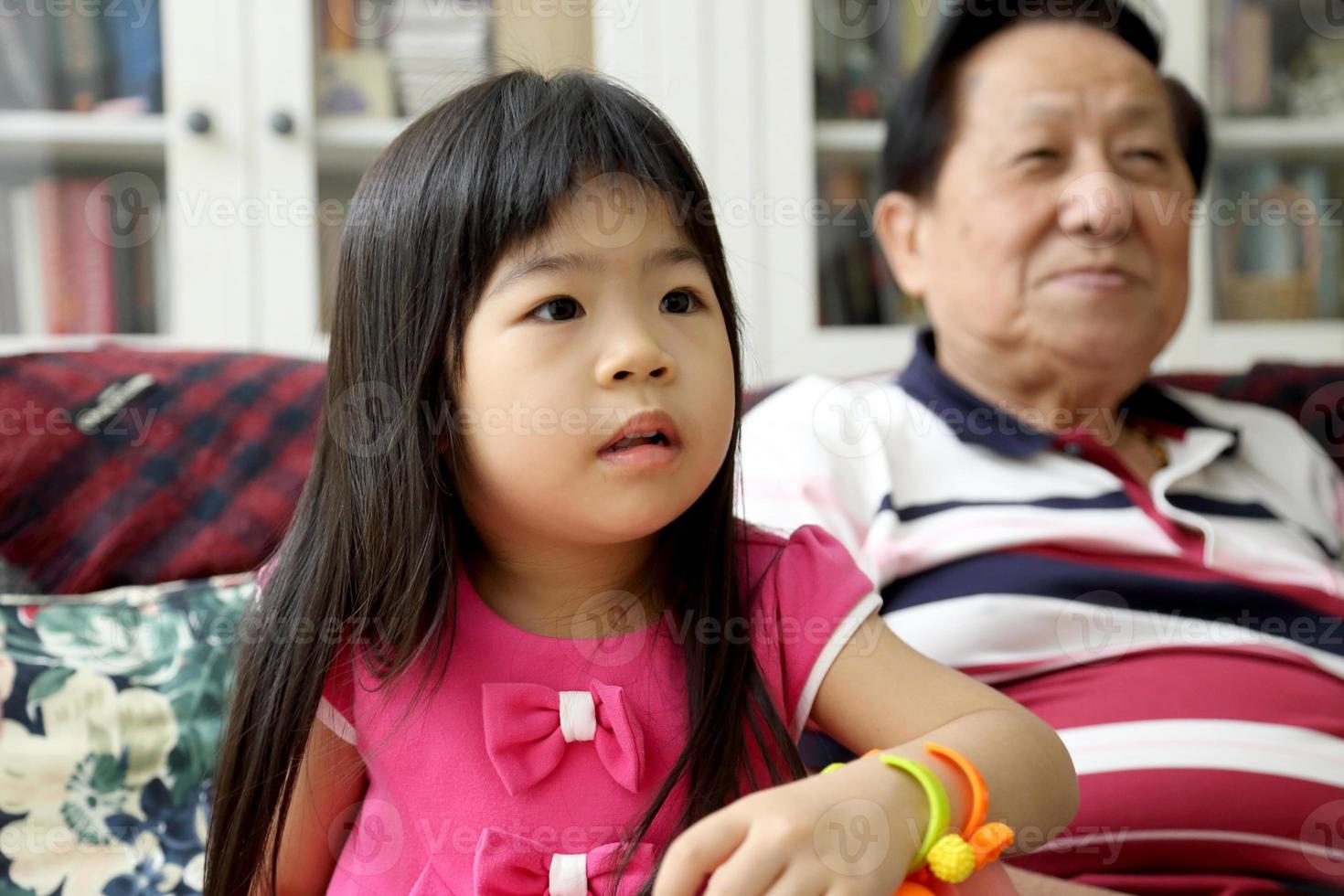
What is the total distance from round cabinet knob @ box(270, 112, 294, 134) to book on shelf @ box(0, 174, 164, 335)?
270 mm

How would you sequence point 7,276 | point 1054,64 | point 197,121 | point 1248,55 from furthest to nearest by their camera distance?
1. point 1248,55
2. point 7,276
3. point 197,121
4. point 1054,64

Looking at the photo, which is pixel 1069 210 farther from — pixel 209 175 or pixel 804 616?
pixel 209 175

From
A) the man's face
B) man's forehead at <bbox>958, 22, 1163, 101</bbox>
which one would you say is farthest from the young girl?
man's forehead at <bbox>958, 22, 1163, 101</bbox>

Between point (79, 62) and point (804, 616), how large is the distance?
1.74 metres

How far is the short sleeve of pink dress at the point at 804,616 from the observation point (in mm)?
797

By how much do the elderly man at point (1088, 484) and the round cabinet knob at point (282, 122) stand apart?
980 millimetres

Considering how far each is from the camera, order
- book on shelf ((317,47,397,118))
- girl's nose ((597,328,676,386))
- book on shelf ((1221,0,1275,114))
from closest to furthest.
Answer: girl's nose ((597,328,676,386)), book on shelf ((317,47,397,118)), book on shelf ((1221,0,1275,114))

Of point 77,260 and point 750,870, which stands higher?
point 77,260

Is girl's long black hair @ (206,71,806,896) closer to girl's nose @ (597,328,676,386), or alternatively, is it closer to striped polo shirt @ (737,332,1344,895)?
girl's nose @ (597,328,676,386)

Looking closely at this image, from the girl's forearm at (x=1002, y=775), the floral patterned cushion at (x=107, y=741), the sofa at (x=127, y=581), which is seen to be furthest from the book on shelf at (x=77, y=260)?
the girl's forearm at (x=1002, y=775)

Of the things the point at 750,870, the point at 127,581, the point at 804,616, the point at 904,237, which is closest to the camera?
the point at 750,870

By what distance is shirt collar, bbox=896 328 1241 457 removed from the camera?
48.9 inches

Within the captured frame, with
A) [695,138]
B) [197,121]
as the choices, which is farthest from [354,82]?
[695,138]

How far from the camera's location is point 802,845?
0.60 meters
